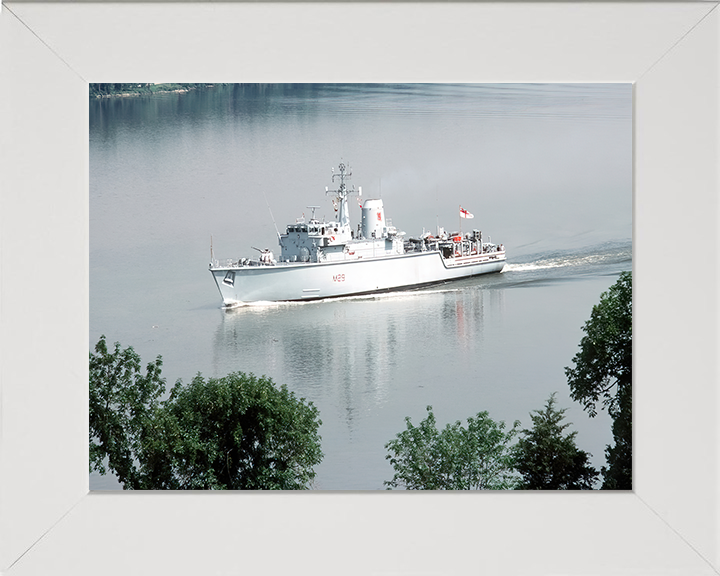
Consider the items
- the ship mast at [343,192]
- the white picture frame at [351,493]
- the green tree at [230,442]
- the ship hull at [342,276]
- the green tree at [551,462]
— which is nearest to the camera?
the white picture frame at [351,493]

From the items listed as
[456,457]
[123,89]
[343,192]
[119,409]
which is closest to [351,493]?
[456,457]

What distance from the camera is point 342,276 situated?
652 cm

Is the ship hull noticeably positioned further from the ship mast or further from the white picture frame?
the white picture frame

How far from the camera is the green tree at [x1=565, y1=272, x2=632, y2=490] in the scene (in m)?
5.98

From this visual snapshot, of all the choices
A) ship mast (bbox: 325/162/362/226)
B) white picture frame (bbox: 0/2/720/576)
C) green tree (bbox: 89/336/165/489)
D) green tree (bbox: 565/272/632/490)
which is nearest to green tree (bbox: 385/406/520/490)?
green tree (bbox: 565/272/632/490)

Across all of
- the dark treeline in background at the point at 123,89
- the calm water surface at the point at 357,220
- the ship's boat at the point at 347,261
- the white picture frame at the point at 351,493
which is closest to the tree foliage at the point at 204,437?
the calm water surface at the point at 357,220

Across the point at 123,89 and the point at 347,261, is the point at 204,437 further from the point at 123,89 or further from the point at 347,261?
the point at 123,89

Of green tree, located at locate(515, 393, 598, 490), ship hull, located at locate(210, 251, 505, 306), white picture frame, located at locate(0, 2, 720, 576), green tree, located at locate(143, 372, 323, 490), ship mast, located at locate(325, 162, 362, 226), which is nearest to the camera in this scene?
white picture frame, located at locate(0, 2, 720, 576)

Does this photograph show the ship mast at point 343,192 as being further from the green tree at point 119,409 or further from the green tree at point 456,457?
the green tree at point 119,409

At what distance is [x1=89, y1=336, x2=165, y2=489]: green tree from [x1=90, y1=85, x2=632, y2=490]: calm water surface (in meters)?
0.28

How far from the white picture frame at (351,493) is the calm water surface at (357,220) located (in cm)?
330

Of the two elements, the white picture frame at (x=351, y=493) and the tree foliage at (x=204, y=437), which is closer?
the white picture frame at (x=351, y=493)

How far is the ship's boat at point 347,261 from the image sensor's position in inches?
247
